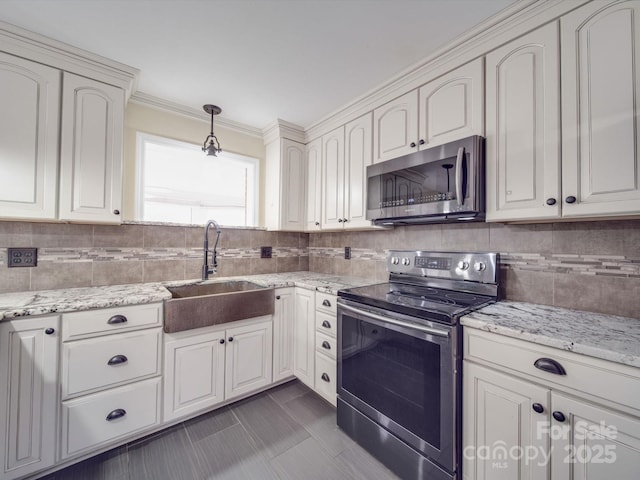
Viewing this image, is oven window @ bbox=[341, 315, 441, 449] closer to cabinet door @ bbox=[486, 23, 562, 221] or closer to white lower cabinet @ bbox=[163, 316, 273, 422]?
white lower cabinet @ bbox=[163, 316, 273, 422]

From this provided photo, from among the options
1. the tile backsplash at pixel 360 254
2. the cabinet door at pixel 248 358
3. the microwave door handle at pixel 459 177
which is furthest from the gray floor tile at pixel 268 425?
the microwave door handle at pixel 459 177

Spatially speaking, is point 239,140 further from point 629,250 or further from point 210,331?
point 629,250

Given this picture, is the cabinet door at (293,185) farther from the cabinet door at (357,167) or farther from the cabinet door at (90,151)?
the cabinet door at (90,151)

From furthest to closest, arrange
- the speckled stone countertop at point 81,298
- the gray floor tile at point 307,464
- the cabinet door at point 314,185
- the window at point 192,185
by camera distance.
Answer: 1. the cabinet door at point 314,185
2. the window at point 192,185
3. the gray floor tile at point 307,464
4. the speckled stone countertop at point 81,298

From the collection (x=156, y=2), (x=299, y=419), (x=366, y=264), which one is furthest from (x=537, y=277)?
(x=156, y=2)

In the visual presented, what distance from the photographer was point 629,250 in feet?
4.09

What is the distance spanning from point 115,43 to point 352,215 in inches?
73.2

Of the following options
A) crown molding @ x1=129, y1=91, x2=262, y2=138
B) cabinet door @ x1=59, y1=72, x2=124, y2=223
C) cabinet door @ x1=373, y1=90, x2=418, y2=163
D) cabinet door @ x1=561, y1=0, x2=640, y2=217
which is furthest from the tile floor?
crown molding @ x1=129, y1=91, x2=262, y2=138

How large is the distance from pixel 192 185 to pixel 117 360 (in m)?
1.53

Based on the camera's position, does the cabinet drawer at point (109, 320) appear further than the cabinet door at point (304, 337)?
No

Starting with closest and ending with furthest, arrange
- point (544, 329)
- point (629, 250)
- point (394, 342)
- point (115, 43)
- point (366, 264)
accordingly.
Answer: point (544, 329)
point (629, 250)
point (394, 342)
point (115, 43)
point (366, 264)

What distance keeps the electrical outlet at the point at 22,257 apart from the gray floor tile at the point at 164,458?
4.29 feet

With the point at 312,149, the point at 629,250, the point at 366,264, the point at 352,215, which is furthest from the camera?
the point at 312,149

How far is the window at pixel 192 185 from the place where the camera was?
2.27 meters
